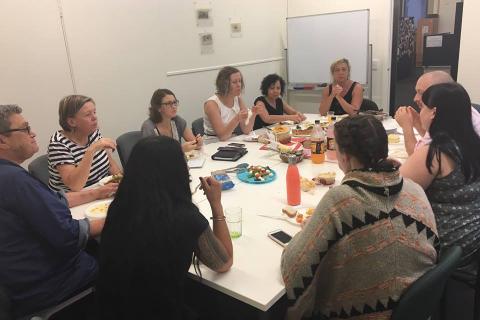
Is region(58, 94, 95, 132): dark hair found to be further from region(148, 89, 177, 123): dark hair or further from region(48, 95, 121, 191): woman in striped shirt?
region(148, 89, 177, 123): dark hair

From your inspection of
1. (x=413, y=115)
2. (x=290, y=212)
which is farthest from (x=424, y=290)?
(x=413, y=115)

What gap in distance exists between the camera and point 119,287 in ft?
4.06

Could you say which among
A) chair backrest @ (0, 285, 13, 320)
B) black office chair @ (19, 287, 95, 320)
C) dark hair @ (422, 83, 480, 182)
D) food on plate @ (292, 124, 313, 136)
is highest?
dark hair @ (422, 83, 480, 182)

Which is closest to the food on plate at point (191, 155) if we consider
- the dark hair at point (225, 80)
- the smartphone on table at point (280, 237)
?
the dark hair at point (225, 80)

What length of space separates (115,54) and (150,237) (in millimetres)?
3015

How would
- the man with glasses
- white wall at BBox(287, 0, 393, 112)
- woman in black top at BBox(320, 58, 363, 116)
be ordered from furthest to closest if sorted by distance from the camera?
white wall at BBox(287, 0, 393, 112)
woman in black top at BBox(320, 58, 363, 116)
the man with glasses

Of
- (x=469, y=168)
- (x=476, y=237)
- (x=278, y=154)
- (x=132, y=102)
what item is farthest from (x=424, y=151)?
(x=132, y=102)

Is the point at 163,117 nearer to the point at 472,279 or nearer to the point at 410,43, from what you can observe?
the point at 472,279

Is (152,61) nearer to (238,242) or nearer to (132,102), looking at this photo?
(132,102)

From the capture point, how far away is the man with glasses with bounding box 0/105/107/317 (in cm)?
145

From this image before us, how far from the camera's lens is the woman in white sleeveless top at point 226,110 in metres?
3.34

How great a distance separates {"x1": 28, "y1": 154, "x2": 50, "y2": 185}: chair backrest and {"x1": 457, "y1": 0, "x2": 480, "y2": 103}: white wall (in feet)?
14.0

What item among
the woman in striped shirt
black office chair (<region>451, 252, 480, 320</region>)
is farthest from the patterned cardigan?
the woman in striped shirt

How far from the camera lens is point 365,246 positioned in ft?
4.03
